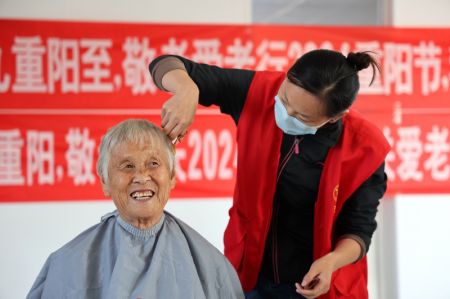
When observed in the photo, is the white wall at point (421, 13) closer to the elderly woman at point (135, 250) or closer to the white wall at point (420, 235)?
the white wall at point (420, 235)

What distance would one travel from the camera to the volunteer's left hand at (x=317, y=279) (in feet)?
5.11

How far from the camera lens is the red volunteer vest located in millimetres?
1649

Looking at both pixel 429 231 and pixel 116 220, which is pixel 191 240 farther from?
pixel 429 231

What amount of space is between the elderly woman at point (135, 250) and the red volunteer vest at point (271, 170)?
0.47 feet

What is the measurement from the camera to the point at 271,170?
1659 mm

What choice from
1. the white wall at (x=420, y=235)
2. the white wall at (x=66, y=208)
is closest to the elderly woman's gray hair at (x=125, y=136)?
the white wall at (x=66, y=208)

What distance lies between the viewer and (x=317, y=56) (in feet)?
4.92

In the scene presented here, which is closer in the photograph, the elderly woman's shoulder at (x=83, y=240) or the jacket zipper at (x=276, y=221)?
the elderly woman's shoulder at (x=83, y=240)

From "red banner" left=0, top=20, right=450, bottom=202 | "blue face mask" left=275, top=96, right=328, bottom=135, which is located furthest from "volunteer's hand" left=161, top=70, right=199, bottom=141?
"red banner" left=0, top=20, right=450, bottom=202

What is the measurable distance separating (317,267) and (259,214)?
0.73 ft

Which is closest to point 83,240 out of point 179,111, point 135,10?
point 179,111

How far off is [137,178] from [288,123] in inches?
17.0

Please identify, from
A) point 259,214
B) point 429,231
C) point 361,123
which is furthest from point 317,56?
point 429,231

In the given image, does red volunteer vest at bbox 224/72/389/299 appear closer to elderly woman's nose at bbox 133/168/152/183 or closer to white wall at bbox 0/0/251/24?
elderly woman's nose at bbox 133/168/152/183
